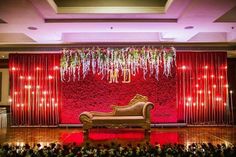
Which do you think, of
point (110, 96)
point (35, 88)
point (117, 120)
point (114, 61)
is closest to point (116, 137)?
point (117, 120)

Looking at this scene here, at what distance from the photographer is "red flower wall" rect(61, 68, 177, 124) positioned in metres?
9.40

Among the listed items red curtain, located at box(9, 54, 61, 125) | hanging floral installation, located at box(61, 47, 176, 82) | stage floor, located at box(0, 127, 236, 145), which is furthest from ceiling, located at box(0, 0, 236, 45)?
stage floor, located at box(0, 127, 236, 145)

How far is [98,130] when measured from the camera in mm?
8547

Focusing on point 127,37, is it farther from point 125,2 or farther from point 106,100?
point 125,2

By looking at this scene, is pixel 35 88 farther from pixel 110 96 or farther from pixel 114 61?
pixel 114 61

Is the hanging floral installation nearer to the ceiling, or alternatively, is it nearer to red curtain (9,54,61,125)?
red curtain (9,54,61,125)

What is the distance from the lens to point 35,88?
9.54 m

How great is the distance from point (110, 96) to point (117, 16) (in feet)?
12.6

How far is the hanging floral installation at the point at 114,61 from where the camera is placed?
9.21 meters

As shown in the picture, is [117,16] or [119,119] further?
[119,119]

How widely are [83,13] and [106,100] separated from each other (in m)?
4.08

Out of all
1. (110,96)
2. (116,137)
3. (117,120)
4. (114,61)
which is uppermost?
(114,61)

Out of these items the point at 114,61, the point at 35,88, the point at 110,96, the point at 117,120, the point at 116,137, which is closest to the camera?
the point at 116,137

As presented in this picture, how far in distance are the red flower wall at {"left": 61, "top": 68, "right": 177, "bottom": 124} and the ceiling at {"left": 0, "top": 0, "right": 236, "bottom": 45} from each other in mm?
2178
